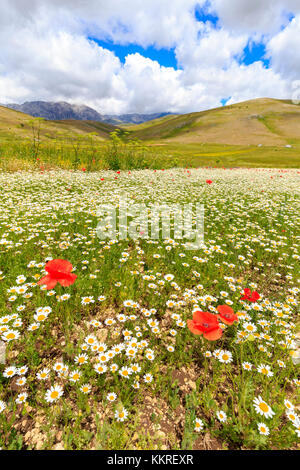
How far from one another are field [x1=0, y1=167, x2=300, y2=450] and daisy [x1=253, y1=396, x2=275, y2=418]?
16 millimetres

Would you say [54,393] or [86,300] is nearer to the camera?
[54,393]

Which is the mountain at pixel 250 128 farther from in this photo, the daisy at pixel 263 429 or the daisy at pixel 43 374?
the daisy at pixel 43 374

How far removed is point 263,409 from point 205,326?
992 mm

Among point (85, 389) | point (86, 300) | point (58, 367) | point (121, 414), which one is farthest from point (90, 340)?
point (121, 414)

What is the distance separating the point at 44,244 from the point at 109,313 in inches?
102

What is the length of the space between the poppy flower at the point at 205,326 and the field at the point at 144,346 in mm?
19

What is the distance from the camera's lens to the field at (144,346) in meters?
2.01

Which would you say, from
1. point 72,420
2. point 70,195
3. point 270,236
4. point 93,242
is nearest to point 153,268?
point 93,242

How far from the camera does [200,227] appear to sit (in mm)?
6711

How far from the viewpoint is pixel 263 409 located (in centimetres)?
200

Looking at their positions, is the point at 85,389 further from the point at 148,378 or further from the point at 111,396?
the point at 148,378

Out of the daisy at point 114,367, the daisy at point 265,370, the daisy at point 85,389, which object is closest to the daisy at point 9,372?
Result: the daisy at point 85,389
